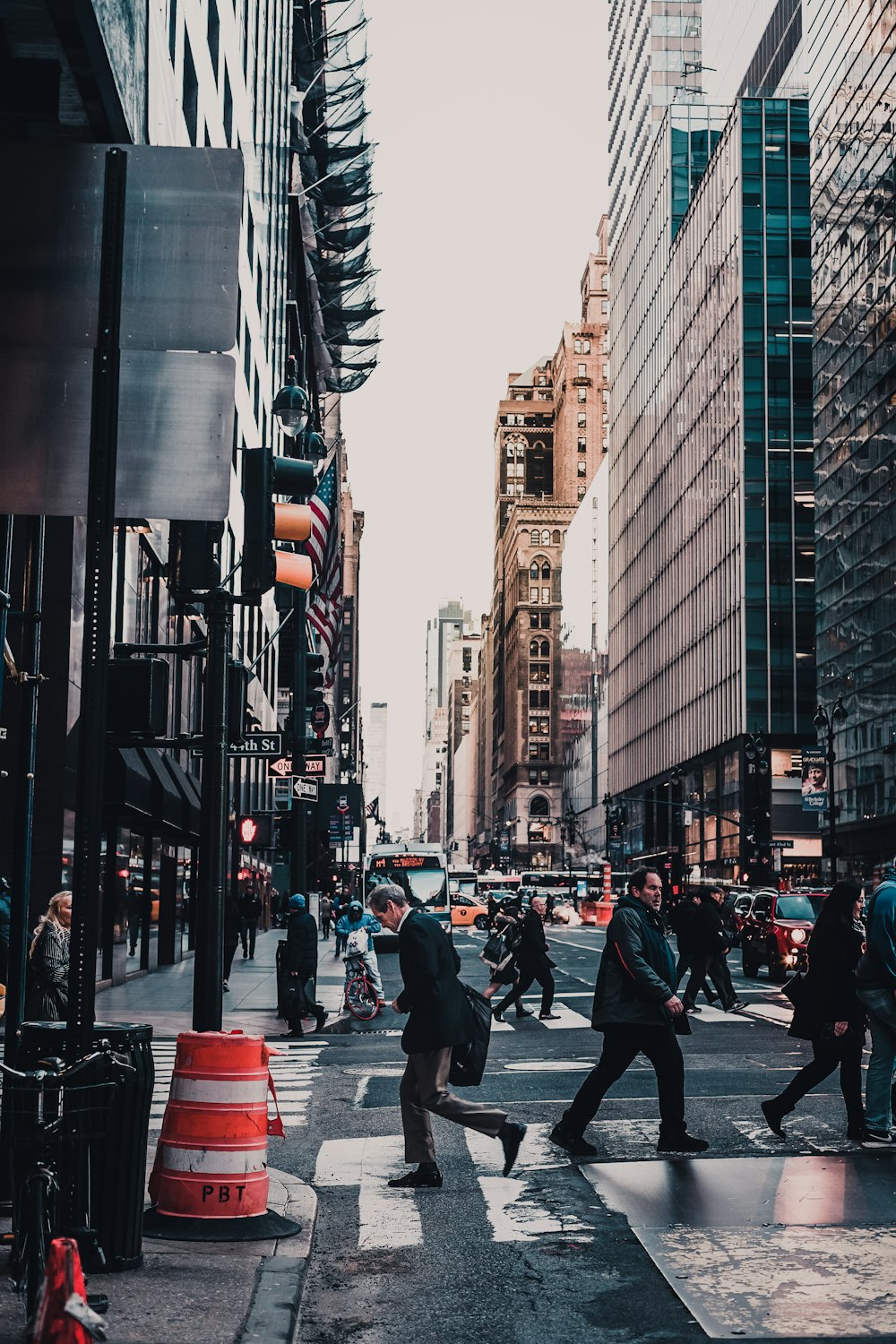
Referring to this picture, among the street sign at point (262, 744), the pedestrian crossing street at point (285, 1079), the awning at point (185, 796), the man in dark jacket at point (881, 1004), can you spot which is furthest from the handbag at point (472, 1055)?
the awning at point (185, 796)

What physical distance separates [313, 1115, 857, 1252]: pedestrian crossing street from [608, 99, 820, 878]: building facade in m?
62.4

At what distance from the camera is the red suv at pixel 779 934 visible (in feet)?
100

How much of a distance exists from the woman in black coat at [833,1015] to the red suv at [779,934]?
17924mm

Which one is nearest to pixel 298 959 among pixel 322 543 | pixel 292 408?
pixel 292 408

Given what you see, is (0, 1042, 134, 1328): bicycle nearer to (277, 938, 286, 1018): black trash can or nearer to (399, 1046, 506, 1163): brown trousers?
(399, 1046, 506, 1163): brown trousers

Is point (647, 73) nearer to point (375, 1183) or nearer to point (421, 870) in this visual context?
point (421, 870)

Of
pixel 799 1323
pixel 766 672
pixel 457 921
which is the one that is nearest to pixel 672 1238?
pixel 799 1323

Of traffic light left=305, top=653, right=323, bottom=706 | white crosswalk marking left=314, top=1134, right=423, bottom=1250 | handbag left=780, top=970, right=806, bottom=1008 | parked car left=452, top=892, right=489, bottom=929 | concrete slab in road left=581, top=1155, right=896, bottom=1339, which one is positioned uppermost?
traffic light left=305, top=653, right=323, bottom=706

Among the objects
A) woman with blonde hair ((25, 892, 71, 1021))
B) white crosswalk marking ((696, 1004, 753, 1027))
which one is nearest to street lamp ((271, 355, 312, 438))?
white crosswalk marking ((696, 1004, 753, 1027))

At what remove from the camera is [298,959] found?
20.9 m

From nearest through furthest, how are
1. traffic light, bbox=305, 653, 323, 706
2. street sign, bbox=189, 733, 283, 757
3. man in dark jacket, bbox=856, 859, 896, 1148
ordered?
man in dark jacket, bbox=856, 859, 896, 1148
street sign, bbox=189, 733, 283, 757
traffic light, bbox=305, 653, 323, 706

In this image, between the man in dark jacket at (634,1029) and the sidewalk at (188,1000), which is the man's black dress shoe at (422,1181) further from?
the sidewalk at (188,1000)

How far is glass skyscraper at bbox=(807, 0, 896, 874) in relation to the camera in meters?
73.6

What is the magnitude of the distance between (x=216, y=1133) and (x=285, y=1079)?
303 inches
